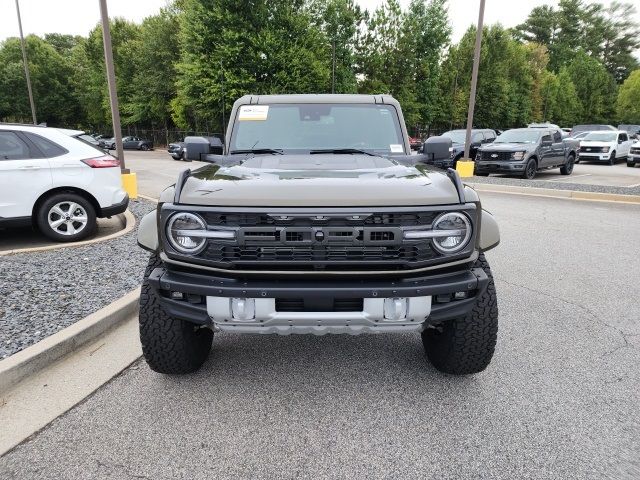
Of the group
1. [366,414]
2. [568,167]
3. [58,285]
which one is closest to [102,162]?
[58,285]

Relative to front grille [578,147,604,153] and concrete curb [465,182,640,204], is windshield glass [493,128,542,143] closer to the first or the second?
concrete curb [465,182,640,204]

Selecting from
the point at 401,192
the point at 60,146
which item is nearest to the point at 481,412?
the point at 401,192

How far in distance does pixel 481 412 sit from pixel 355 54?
37821mm

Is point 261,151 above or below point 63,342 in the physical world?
above

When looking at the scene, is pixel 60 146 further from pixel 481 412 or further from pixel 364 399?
pixel 481 412

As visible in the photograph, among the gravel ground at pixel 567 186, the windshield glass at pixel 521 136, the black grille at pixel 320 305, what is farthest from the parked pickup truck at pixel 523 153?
the black grille at pixel 320 305

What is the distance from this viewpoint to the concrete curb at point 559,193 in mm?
11414

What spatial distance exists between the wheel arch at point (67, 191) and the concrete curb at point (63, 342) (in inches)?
121

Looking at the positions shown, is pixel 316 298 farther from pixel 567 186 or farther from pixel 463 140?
pixel 463 140

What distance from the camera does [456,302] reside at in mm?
2553

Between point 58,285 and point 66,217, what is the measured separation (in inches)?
91.2

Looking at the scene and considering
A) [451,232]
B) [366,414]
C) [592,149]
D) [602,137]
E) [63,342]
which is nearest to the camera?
[451,232]

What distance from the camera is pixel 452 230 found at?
2.53 meters

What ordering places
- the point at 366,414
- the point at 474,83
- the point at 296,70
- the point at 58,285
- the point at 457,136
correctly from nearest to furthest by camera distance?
the point at 366,414 < the point at 58,285 < the point at 474,83 < the point at 457,136 < the point at 296,70
